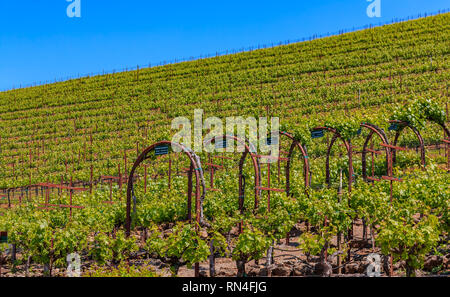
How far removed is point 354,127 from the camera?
11.5 metres

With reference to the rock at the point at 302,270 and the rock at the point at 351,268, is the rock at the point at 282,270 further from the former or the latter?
the rock at the point at 351,268

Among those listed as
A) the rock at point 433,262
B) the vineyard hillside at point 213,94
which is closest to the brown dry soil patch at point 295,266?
the rock at point 433,262

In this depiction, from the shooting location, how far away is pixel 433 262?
8.55 m

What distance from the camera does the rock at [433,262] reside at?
28.0 feet

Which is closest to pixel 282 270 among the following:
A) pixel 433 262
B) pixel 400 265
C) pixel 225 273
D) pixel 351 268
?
pixel 225 273

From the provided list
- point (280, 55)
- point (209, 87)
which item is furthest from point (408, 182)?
point (280, 55)

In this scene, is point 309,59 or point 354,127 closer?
point 354,127

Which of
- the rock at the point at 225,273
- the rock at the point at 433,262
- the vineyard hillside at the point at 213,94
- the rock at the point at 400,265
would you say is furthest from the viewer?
the vineyard hillside at the point at 213,94

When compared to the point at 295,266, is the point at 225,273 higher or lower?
lower

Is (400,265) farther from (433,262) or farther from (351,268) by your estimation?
(351,268)

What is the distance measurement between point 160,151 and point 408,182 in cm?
503

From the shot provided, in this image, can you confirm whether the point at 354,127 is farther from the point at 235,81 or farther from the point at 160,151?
the point at 235,81
